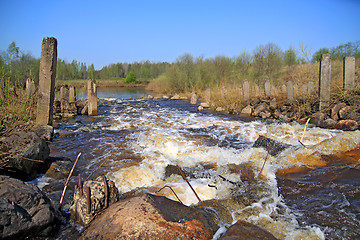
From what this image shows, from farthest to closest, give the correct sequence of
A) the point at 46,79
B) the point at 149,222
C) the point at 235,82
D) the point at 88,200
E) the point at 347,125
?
the point at 235,82, the point at 347,125, the point at 46,79, the point at 88,200, the point at 149,222

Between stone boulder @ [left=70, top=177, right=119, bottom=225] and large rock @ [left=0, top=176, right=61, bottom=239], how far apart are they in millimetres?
272

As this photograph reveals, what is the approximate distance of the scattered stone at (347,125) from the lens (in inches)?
312

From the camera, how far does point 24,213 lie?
8.07 feet

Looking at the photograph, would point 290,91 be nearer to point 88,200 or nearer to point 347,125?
point 347,125

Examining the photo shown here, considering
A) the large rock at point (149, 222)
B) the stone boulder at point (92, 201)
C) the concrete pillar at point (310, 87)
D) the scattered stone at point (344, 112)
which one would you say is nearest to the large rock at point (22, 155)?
the stone boulder at point (92, 201)

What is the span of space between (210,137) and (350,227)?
5874 millimetres

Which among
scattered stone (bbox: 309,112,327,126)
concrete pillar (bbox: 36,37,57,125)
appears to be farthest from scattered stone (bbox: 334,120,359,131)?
concrete pillar (bbox: 36,37,57,125)

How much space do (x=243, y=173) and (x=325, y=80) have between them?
7442mm

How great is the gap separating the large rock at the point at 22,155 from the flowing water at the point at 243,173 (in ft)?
1.20

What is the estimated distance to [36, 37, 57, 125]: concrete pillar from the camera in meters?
7.02

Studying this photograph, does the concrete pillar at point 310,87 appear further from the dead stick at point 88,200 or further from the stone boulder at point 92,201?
the dead stick at point 88,200

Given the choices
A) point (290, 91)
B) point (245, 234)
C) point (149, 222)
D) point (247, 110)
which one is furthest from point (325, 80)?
point (149, 222)

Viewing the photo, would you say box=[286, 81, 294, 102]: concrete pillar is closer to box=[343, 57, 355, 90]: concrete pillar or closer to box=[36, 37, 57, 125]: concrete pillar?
box=[343, 57, 355, 90]: concrete pillar

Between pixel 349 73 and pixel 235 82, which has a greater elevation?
pixel 235 82
